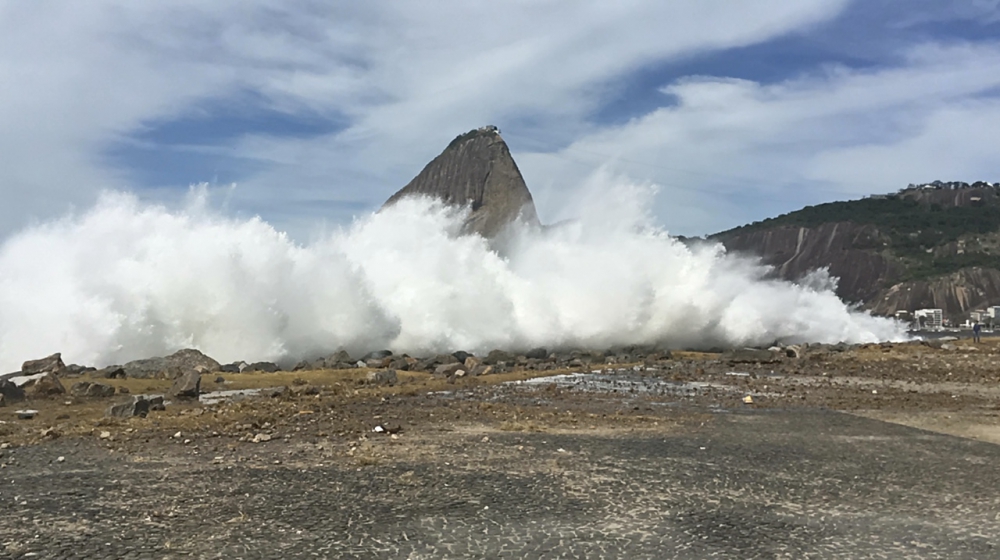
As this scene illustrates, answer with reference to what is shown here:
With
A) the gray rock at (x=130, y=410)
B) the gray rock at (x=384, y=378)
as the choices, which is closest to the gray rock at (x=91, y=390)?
the gray rock at (x=130, y=410)

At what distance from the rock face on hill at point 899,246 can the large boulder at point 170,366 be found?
11847 centimetres

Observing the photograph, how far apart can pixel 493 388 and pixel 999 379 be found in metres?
15.8

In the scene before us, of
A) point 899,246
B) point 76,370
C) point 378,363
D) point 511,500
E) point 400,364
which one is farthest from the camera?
point 899,246

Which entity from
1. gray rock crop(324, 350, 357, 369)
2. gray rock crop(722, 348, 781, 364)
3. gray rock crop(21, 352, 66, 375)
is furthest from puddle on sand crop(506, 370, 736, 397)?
gray rock crop(21, 352, 66, 375)

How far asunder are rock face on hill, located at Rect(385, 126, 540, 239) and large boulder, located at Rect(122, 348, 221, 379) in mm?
47600

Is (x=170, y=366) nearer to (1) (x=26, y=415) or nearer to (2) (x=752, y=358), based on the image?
(1) (x=26, y=415)

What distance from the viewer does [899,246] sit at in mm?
148125

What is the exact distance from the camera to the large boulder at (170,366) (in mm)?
25766

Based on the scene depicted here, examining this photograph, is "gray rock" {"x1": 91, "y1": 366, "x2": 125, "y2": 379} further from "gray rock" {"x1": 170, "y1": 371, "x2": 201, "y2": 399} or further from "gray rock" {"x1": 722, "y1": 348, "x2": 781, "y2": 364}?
"gray rock" {"x1": 722, "y1": 348, "x2": 781, "y2": 364}

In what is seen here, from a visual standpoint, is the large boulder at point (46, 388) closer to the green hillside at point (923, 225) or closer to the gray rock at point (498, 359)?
the gray rock at point (498, 359)

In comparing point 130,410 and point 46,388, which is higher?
point 46,388

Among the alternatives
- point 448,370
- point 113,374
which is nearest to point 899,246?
point 448,370

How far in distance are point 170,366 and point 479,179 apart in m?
56.0

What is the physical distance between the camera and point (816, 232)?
527 feet
